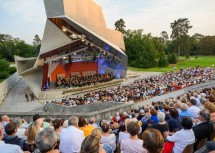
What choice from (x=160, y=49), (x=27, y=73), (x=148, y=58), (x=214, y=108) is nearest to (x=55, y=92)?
(x=27, y=73)

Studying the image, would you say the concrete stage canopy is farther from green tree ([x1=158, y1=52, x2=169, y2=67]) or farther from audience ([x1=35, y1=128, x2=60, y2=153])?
green tree ([x1=158, y1=52, x2=169, y2=67])

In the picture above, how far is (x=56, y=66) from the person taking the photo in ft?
105

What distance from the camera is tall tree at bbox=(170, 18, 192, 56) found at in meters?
78.9

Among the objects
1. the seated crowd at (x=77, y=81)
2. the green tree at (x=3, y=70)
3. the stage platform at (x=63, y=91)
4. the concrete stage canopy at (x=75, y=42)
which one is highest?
the concrete stage canopy at (x=75, y=42)

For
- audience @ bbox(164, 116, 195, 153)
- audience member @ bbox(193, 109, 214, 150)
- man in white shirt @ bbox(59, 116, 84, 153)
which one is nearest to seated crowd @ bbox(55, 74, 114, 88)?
man in white shirt @ bbox(59, 116, 84, 153)

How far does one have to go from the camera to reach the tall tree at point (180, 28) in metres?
78.9

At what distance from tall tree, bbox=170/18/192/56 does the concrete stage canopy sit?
167 ft

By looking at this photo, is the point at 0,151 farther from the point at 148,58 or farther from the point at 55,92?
the point at 148,58

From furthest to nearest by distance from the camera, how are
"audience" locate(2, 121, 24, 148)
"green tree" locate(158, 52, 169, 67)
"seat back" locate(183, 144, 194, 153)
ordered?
"green tree" locate(158, 52, 169, 67), "seat back" locate(183, 144, 194, 153), "audience" locate(2, 121, 24, 148)

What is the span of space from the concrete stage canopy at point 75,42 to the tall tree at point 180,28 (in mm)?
50757

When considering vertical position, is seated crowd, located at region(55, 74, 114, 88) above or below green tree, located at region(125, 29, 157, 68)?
below

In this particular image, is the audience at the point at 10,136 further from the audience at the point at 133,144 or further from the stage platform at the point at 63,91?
the stage platform at the point at 63,91

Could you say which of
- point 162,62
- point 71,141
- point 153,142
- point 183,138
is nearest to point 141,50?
point 162,62

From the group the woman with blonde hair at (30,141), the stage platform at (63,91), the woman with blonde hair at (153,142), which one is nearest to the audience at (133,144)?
the woman with blonde hair at (153,142)
